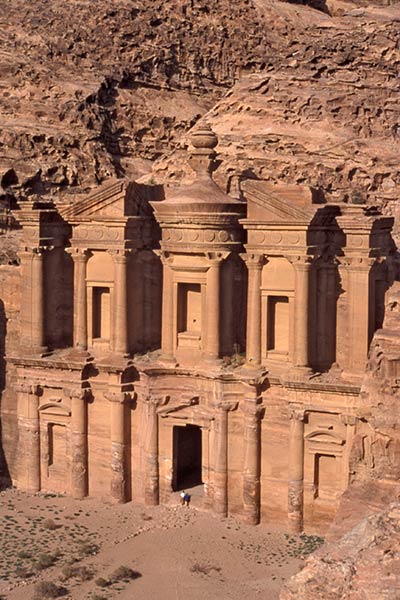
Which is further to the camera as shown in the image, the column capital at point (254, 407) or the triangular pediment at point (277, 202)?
the column capital at point (254, 407)

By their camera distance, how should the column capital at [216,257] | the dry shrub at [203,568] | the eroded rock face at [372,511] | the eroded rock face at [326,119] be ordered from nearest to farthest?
the eroded rock face at [372,511], the dry shrub at [203,568], the column capital at [216,257], the eroded rock face at [326,119]

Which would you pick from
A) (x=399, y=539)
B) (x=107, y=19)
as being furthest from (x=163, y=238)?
(x=107, y=19)

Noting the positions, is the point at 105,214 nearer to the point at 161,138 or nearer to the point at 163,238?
the point at 163,238

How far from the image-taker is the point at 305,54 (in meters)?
39.7

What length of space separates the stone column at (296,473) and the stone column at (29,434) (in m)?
9.47

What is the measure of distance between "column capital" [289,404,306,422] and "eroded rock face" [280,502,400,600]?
1619 centimetres

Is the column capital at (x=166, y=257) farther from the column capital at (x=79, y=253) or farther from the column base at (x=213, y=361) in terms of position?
the column base at (x=213, y=361)

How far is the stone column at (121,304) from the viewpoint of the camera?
103 ft

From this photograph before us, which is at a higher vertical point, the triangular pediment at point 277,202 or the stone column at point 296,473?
the triangular pediment at point 277,202

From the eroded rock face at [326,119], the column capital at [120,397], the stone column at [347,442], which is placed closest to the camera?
the stone column at [347,442]

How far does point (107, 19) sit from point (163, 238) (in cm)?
2563

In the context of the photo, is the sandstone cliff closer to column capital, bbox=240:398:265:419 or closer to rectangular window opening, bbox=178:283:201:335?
rectangular window opening, bbox=178:283:201:335

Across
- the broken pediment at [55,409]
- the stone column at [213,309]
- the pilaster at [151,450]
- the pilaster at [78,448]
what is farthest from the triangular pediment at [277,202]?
the broken pediment at [55,409]

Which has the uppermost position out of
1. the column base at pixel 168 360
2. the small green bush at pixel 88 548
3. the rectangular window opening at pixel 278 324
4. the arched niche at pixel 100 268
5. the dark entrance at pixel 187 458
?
the arched niche at pixel 100 268
